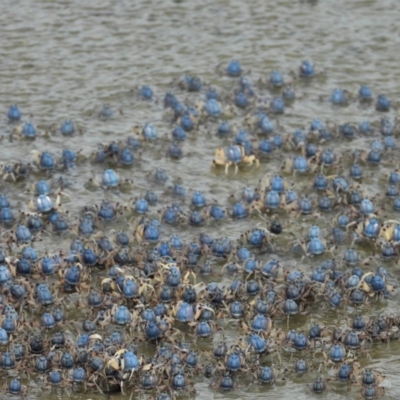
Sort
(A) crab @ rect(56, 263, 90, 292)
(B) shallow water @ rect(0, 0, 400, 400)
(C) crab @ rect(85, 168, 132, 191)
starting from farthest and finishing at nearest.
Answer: (B) shallow water @ rect(0, 0, 400, 400)
(C) crab @ rect(85, 168, 132, 191)
(A) crab @ rect(56, 263, 90, 292)

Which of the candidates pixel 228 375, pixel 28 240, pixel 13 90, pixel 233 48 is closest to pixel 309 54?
pixel 233 48

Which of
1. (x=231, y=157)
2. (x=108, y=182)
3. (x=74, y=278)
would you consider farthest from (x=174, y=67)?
(x=74, y=278)

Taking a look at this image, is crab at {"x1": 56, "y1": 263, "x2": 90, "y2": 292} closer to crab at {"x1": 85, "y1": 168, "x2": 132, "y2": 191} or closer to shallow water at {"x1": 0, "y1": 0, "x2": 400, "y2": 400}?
shallow water at {"x1": 0, "y1": 0, "x2": 400, "y2": 400}

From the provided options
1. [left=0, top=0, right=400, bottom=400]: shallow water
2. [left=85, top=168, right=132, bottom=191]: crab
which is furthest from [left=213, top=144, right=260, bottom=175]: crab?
[left=85, top=168, right=132, bottom=191]: crab

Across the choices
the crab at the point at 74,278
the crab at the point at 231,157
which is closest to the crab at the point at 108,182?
the crab at the point at 231,157

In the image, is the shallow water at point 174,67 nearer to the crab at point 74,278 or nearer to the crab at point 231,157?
the crab at point 231,157

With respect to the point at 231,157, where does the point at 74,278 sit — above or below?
below

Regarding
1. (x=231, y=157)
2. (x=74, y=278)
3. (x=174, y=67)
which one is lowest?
(x=74, y=278)

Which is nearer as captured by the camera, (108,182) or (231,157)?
(108,182)

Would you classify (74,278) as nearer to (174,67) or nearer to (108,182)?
(108,182)
